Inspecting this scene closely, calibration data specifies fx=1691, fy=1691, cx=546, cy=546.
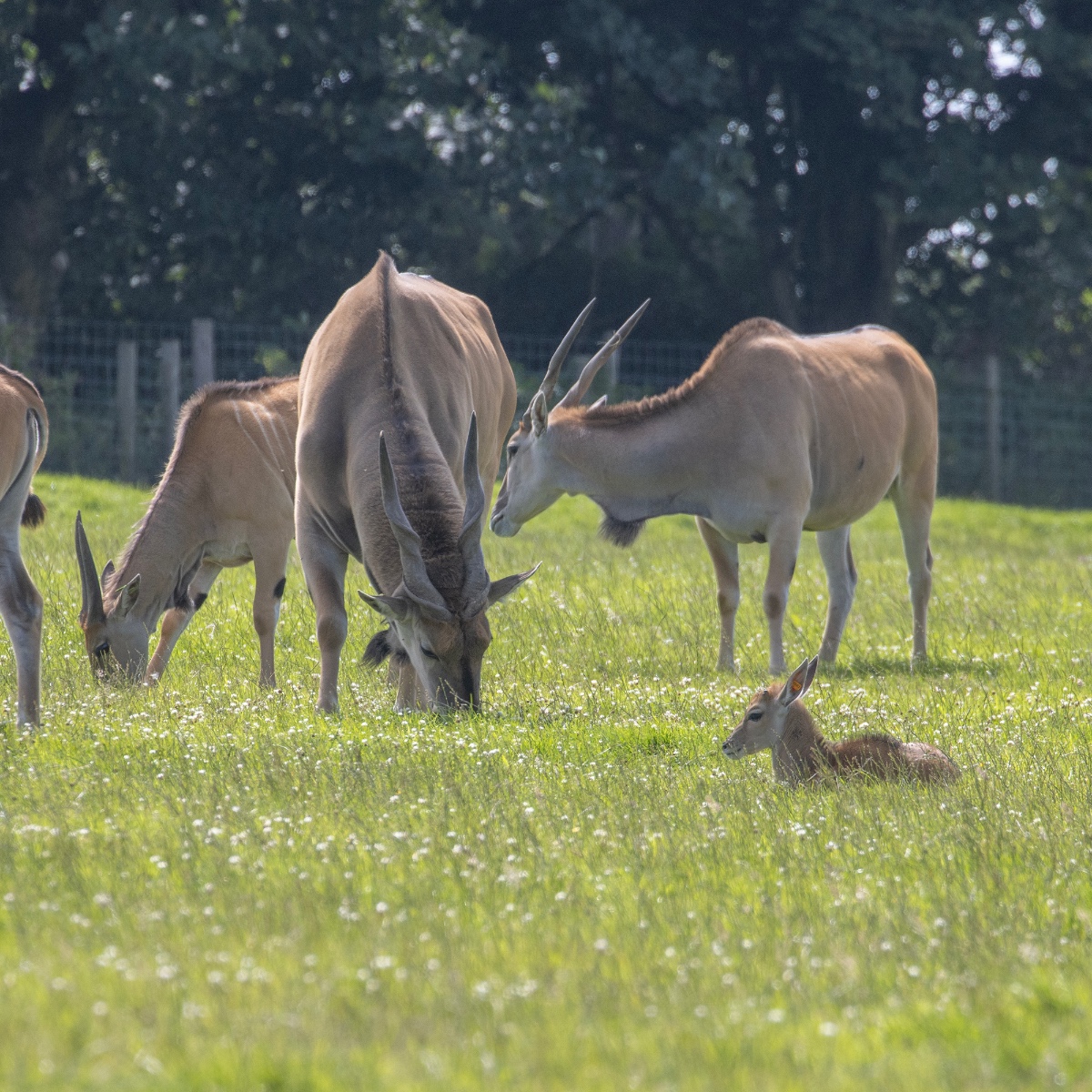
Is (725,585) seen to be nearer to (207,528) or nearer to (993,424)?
(207,528)

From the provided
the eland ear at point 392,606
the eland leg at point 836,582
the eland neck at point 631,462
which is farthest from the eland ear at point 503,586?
the eland leg at point 836,582

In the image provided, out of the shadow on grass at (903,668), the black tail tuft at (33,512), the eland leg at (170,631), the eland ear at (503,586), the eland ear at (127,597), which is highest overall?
the black tail tuft at (33,512)

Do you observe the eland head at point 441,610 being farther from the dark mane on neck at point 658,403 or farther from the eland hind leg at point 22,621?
the dark mane on neck at point 658,403

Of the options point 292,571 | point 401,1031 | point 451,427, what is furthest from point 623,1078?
point 292,571

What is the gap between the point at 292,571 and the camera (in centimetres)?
1296

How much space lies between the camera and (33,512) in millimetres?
8289

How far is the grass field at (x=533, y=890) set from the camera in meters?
3.51

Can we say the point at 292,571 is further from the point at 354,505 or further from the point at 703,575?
the point at 354,505

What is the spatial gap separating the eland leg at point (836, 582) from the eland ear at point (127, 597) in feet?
13.7

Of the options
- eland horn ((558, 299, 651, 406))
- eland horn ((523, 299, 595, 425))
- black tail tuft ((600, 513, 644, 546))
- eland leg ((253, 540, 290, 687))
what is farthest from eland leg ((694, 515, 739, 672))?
eland leg ((253, 540, 290, 687))

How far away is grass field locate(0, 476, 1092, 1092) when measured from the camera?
351 cm

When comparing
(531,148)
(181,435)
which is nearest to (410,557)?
(181,435)

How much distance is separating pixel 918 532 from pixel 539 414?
2848 millimetres

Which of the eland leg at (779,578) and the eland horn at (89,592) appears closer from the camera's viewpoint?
the eland horn at (89,592)
